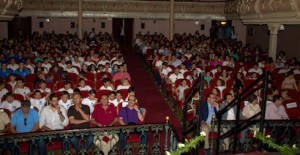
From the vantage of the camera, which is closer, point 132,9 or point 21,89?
point 21,89

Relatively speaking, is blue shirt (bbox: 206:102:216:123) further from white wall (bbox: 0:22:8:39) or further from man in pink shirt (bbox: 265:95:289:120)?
white wall (bbox: 0:22:8:39)

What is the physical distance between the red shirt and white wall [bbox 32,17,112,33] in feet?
66.3

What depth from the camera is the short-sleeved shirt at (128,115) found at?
21.1ft

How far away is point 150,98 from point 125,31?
1706cm

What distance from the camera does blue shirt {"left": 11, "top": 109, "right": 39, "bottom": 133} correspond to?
6.01 metres

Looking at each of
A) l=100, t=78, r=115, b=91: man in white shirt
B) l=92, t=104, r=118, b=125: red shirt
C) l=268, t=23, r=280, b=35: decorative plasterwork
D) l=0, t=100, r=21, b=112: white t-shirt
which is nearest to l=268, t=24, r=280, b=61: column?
l=268, t=23, r=280, b=35: decorative plasterwork

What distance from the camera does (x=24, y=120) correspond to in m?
6.04

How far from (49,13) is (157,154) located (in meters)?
18.8

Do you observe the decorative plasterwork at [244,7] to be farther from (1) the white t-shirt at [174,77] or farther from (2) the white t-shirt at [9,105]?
(2) the white t-shirt at [9,105]

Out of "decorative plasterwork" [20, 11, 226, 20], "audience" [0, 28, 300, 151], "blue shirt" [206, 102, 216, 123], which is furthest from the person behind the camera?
"decorative plasterwork" [20, 11, 226, 20]

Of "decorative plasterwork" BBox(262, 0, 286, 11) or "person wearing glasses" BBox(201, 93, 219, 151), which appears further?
"decorative plasterwork" BBox(262, 0, 286, 11)

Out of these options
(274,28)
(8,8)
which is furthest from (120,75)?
(274,28)

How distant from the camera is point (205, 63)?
12.4m

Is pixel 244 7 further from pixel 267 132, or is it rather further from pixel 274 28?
pixel 267 132
